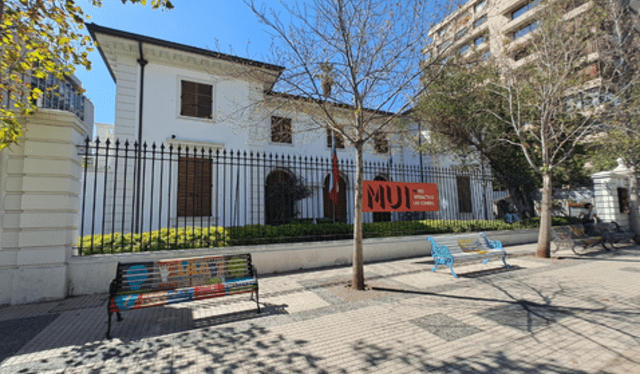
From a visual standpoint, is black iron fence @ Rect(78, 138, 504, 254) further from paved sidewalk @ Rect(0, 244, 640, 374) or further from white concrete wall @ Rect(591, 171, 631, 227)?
white concrete wall @ Rect(591, 171, 631, 227)

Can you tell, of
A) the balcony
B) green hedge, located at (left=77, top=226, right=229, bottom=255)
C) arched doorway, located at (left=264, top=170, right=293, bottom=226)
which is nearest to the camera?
green hedge, located at (left=77, top=226, right=229, bottom=255)

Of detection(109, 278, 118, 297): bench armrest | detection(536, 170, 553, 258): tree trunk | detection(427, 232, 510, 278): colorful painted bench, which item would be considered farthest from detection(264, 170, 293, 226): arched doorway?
detection(536, 170, 553, 258): tree trunk

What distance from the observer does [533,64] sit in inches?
416

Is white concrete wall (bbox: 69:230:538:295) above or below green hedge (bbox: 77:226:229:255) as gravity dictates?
below

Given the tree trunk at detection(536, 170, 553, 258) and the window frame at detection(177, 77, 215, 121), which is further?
the window frame at detection(177, 77, 215, 121)

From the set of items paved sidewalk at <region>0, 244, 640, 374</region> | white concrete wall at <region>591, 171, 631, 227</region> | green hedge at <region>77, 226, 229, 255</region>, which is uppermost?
white concrete wall at <region>591, 171, 631, 227</region>

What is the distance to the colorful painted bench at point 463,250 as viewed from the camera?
6777mm

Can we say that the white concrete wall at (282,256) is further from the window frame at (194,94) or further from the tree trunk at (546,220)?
the window frame at (194,94)

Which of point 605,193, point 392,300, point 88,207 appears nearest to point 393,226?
point 392,300

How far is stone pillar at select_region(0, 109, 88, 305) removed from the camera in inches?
201

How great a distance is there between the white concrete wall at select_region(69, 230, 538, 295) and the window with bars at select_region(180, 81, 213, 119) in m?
8.14

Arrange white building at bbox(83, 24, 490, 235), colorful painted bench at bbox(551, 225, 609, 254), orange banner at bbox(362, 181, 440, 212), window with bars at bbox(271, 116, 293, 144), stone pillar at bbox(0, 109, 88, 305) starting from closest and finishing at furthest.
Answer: stone pillar at bbox(0, 109, 88, 305) → window with bars at bbox(271, 116, 293, 144) → colorful painted bench at bbox(551, 225, 609, 254) → orange banner at bbox(362, 181, 440, 212) → white building at bbox(83, 24, 490, 235)

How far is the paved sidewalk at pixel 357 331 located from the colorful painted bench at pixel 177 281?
385 millimetres

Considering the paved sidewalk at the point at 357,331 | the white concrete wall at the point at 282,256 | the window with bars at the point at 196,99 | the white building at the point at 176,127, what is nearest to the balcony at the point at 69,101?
the white building at the point at 176,127
